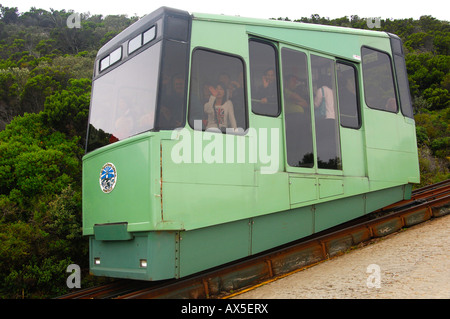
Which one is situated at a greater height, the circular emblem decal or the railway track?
the circular emblem decal

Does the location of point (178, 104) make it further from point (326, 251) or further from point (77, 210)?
point (77, 210)

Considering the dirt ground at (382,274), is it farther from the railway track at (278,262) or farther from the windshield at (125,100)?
the windshield at (125,100)

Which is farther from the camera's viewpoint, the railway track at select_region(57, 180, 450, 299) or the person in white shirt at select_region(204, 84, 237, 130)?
the person in white shirt at select_region(204, 84, 237, 130)

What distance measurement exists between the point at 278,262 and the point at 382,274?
1477 millimetres

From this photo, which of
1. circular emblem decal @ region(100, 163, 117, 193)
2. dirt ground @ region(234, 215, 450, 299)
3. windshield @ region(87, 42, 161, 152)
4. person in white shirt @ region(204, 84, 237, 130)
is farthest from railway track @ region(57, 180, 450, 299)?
windshield @ region(87, 42, 161, 152)

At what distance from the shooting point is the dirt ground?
4.55 m

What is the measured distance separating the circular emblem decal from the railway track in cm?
142

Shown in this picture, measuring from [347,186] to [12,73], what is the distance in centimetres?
Answer: 1905

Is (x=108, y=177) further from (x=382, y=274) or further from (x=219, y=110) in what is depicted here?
(x=382, y=274)

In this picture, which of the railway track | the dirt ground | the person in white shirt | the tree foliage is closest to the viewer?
the dirt ground

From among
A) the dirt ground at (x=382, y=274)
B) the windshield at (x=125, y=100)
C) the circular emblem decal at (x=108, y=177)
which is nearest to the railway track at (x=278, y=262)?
the dirt ground at (x=382, y=274)

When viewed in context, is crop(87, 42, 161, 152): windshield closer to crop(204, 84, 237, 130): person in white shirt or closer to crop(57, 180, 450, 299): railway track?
crop(204, 84, 237, 130): person in white shirt

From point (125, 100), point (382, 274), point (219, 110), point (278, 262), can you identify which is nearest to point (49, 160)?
point (125, 100)
